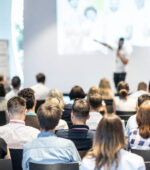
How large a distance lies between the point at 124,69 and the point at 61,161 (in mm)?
6421

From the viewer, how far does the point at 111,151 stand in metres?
2.06

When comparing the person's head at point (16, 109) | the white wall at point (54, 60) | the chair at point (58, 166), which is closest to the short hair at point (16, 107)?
the person's head at point (16, 109)

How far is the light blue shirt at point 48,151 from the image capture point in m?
2.59

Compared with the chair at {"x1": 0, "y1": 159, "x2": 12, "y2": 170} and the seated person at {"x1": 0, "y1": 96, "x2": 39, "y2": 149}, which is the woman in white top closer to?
the chair at {"x1": 0, "y1": 159, "x2": 12, "y2": 170}

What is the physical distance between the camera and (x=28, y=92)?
4.18 metres

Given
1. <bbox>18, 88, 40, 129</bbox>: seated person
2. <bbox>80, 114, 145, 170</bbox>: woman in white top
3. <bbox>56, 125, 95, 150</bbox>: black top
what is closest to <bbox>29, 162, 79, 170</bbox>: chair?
<bbox>80, 114, 145, 170</bbox>: woman in white top

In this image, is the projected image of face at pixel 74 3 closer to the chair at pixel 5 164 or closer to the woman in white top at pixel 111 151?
the chair at pixel 5 164

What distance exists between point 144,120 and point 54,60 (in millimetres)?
7751

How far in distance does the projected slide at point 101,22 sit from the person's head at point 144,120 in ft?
24.0

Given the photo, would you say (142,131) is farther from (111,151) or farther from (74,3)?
(74,3)

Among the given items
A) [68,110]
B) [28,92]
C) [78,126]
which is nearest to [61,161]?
[78,126]

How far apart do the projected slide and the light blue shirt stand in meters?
7.70

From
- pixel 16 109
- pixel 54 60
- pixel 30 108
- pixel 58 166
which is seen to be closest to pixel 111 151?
pixel 58 166

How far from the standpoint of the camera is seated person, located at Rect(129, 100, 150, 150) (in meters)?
2.90
